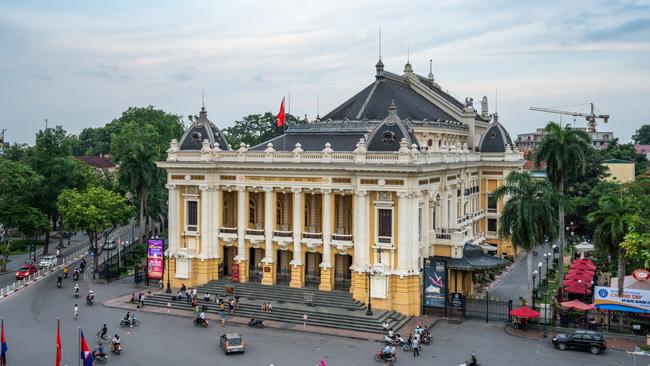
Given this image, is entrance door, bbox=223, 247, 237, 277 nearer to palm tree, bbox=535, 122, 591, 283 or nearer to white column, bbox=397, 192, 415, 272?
white column, bbox=397, 192, 415, 272

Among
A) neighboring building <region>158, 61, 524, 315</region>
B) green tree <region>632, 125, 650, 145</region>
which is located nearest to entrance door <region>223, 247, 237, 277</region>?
neighboring building <region>158, 61, 524, 315</region>

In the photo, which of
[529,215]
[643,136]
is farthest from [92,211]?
[643,136]

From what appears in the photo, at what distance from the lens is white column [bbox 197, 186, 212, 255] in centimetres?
5272

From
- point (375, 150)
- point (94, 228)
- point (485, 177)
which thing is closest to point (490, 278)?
point (485, 177)

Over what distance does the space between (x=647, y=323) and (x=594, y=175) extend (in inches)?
2071

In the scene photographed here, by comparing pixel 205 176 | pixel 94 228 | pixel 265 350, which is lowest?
pixel 265 350

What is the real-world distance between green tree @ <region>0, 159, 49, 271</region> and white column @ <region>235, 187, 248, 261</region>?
28.6 meters

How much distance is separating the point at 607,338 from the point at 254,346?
22.1m

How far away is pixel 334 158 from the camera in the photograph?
4853cm

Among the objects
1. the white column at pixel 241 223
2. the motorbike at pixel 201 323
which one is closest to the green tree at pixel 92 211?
the white column at pixel 241 223

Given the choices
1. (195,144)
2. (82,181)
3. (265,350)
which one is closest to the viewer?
(265,350)

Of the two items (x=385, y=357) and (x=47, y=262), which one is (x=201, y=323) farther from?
(x=47, y=262)

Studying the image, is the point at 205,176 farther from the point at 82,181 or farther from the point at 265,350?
the point at 82,181

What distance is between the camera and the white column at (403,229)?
45781mm
